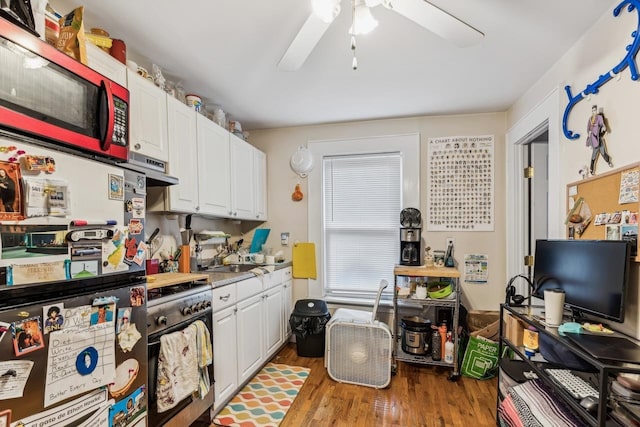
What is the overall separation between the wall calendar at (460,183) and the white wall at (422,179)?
0.20 ft

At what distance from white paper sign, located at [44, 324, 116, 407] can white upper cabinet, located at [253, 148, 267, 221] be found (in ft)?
7.42

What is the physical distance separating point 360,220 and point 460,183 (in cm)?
109

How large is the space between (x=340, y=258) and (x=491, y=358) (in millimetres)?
1670

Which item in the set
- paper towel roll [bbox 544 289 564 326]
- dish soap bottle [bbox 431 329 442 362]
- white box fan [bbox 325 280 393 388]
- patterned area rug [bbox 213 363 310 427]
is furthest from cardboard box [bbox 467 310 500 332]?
patterned area rug [bbox 213 363 310 427]

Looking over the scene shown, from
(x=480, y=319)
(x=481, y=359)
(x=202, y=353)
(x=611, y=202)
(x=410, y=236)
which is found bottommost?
(x=481, y=359)

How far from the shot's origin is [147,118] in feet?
6.32

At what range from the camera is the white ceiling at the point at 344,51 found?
1643 mm

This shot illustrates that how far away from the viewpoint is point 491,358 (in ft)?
8.91

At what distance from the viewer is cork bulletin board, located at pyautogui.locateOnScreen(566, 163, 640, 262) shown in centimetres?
150

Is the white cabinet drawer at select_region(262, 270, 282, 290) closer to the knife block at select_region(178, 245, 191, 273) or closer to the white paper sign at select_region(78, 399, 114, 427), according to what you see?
the knife block at select_region(178, 245, 191, 273)

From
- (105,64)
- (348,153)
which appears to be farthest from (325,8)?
(348,153)

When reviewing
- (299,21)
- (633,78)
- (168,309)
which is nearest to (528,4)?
(633,78)

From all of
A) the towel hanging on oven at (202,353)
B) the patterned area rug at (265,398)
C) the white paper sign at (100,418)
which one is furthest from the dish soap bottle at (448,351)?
the white paper sign at (100,418)

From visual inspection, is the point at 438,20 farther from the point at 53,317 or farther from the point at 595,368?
the point at 53,317
